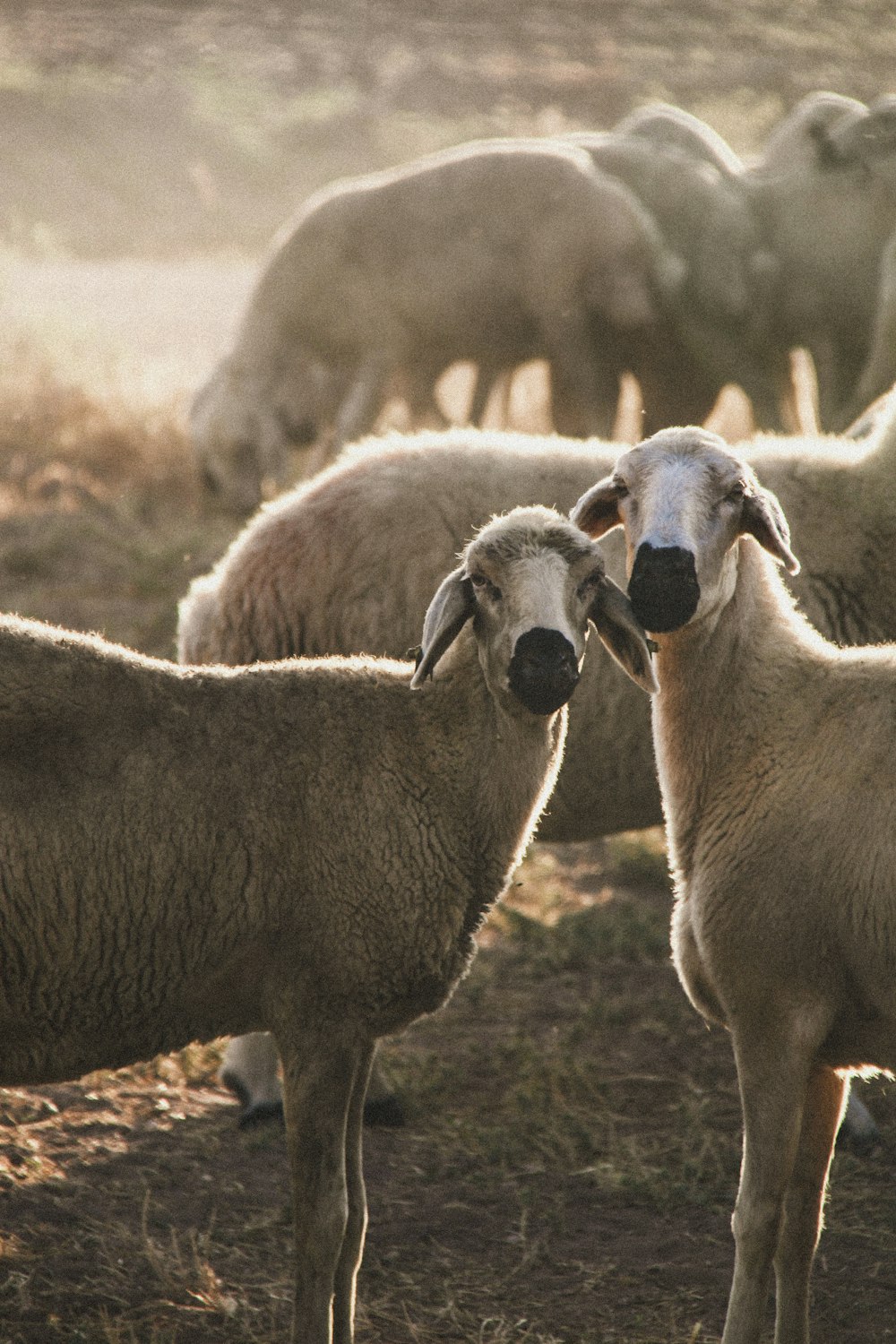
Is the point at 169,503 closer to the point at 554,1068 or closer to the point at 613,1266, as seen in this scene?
the point at 554,1068

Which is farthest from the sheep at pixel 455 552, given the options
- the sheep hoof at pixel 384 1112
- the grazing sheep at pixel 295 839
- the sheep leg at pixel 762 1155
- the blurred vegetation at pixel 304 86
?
the blurred vegetation at pixel 304 86

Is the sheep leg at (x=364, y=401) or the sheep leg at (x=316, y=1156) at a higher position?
the sheep leg at (x=364, y=401)

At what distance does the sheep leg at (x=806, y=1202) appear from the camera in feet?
12.3

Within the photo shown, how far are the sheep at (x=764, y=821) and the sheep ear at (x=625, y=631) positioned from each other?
4cm

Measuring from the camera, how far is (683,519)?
3.55 m

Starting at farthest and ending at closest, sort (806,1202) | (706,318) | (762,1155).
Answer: (706,318) → (806,1202) → (762,1155)

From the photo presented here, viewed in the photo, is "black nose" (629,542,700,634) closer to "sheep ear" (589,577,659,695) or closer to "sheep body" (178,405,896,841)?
"sheep ear" (589,577,659,695)

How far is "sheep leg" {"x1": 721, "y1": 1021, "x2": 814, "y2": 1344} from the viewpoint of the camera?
3.51m

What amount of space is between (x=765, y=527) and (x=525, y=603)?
1.96ft

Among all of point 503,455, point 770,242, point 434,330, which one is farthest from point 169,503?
point 503,455

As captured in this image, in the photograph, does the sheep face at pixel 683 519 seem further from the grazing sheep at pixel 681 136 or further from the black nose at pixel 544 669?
the grazing sheep at pixel 681 136

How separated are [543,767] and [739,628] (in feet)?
1.82

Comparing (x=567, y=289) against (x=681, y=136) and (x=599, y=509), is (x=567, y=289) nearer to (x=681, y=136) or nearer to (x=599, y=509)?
(x=681, y=136)

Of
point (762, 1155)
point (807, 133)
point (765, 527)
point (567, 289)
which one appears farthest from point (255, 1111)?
point (807, 133)
